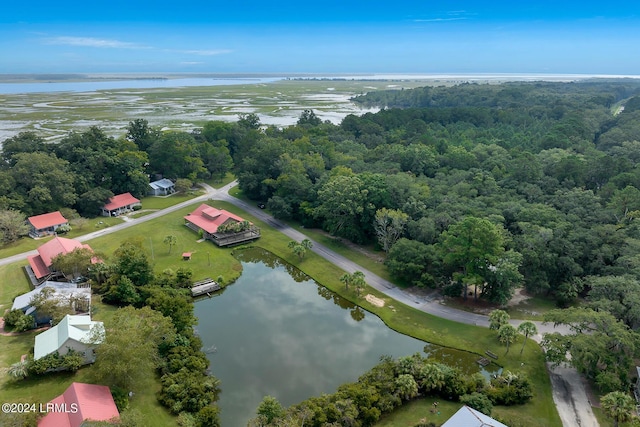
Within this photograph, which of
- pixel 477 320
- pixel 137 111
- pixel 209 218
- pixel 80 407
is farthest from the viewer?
pixel 137 111

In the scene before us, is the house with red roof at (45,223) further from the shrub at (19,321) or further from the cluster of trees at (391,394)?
the cluster of trees at (391,394)

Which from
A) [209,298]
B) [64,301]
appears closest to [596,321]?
[209,298]

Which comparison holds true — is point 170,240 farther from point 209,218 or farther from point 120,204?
point 120,204

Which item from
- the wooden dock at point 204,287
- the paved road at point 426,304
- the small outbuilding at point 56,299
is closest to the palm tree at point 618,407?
the paved road at point 426,304

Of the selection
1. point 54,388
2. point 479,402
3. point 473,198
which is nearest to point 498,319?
point 479,402

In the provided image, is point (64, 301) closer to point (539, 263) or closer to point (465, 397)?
point (465, 397)

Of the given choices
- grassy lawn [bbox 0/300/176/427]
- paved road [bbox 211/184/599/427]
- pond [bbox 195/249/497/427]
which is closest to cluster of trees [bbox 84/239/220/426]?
grassy lawn [bbox 0/300/176/427]
